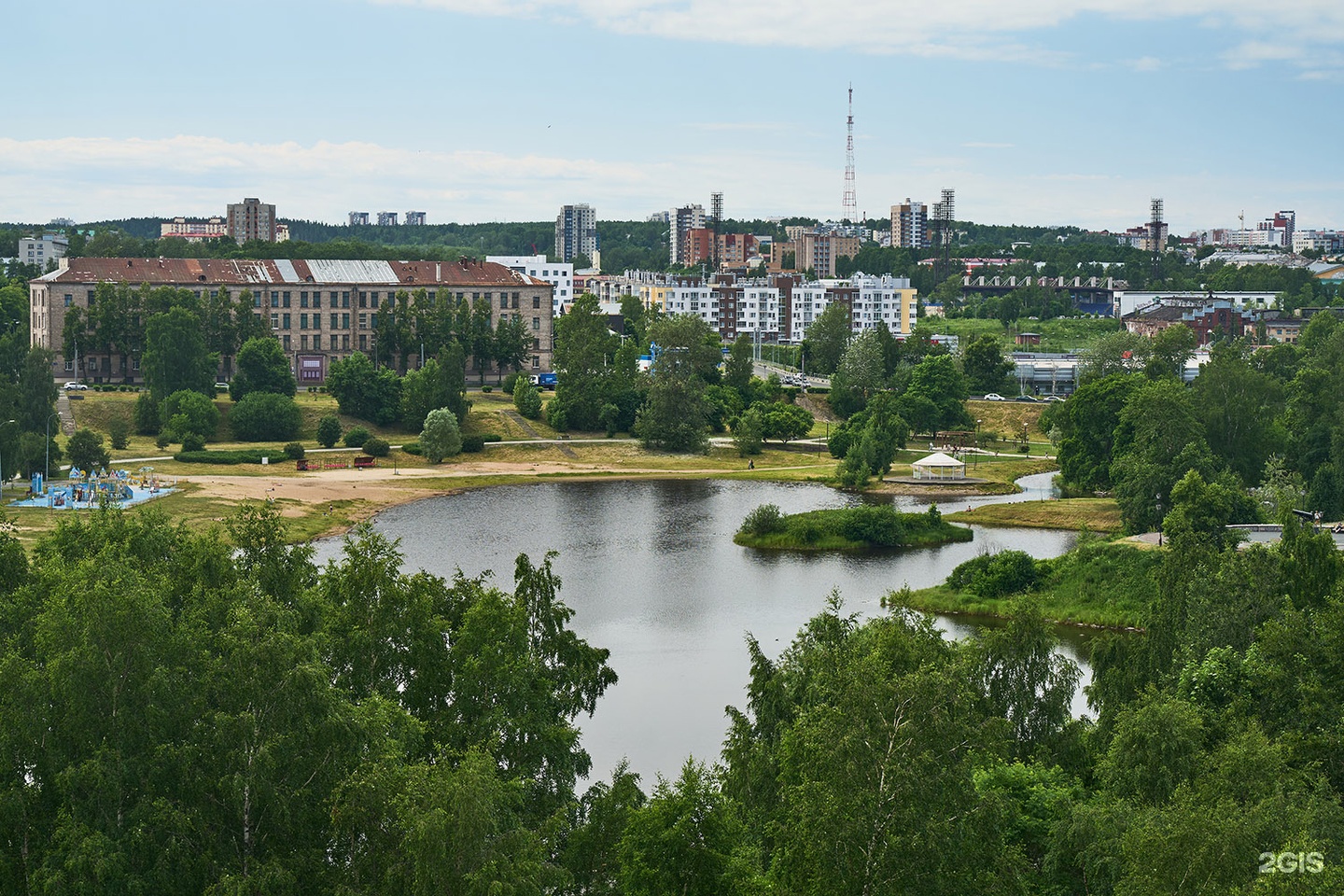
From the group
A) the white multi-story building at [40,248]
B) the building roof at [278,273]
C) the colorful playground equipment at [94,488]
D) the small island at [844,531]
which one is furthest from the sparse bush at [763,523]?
the white multi-story building at [40,248]

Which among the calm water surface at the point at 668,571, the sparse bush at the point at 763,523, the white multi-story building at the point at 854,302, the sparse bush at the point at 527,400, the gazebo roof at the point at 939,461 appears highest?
the white multi-story building at the point at 854,302

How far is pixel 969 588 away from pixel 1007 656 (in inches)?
955

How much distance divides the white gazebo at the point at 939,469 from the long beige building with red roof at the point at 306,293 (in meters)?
34.3

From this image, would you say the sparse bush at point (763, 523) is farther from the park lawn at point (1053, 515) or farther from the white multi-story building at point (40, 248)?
the white multi-story building at point (40, 248)

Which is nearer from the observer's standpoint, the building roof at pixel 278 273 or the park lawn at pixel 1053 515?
the park lawn at pixel 1053 515

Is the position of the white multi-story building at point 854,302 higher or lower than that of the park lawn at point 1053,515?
higher

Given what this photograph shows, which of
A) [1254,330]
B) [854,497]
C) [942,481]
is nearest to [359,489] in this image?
[854,497]

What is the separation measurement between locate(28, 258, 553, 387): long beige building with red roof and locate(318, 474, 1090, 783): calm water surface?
104ft

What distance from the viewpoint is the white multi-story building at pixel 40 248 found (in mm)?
183875

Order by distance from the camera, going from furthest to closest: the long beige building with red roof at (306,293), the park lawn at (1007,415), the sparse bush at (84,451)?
the park lawn at (1007,415) < the long beige building with red roof at (306,293) < the sparse bush at (84,451)

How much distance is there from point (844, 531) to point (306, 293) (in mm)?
54578

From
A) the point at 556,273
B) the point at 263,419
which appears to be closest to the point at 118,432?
the point at 263,419

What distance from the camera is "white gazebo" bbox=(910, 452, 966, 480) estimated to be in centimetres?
8694

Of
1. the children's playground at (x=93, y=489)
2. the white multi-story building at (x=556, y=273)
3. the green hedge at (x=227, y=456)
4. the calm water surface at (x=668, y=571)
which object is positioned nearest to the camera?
the calm water surface at (x=668, y=571)
